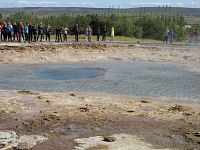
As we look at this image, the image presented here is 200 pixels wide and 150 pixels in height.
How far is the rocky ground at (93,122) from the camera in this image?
868cm

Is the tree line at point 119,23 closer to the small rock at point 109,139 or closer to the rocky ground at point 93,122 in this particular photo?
the rocky ground at point 93,122

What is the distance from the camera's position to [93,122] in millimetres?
10094

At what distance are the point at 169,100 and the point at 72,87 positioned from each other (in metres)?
3.18

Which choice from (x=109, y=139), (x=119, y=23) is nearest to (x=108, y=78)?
(x=109, y=139)

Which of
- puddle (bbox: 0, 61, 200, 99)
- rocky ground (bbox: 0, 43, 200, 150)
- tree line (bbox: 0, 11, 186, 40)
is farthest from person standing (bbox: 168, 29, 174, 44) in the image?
rocky ground (bbox: 0, 43, 200, 150)

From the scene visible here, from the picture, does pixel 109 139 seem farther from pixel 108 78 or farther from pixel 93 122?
pixel 108 78

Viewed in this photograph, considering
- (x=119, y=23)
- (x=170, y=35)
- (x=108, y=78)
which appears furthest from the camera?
(x=119, y=23)

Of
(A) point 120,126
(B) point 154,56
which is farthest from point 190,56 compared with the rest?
(A) point 120,126

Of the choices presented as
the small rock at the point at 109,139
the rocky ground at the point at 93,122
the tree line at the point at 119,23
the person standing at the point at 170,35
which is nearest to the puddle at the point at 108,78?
the rocky ground at the point at 93,122

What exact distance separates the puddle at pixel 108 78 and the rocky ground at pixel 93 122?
1.05m

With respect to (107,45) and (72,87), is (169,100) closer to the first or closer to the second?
(72,87)

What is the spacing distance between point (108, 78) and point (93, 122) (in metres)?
6.66

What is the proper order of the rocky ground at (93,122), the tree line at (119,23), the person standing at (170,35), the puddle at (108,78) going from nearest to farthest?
the rocky ground at (93,122)
the puddle at (108,78)
the person standing at (170,35)
the tree line at (119,23)

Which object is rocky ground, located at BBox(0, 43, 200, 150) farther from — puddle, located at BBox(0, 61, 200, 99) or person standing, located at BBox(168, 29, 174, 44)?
person standing, located at BBox(168, 29, 174, 44)
